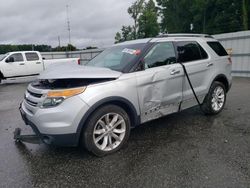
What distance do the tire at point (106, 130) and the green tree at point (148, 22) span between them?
39478 millimetres

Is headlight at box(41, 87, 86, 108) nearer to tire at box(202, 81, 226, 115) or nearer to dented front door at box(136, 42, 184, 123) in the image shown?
dented front door at box(136, 42, 184, 123)

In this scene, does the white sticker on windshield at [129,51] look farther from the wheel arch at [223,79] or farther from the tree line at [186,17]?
the tree line at [186,17]

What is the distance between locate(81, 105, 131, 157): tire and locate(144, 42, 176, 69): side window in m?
0.99

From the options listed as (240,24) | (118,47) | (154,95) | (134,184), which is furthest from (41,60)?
(240,24)

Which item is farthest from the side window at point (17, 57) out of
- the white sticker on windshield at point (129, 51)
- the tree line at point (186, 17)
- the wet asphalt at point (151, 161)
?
the tree line at point (186, 17)

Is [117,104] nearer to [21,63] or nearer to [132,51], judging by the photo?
[132,51]

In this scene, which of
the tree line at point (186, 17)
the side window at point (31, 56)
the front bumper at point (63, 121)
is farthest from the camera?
the tree line at point (186, 17)

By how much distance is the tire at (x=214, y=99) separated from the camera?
16.7 feet

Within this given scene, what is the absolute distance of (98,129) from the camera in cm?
351

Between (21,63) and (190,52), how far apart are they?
40.8 feet

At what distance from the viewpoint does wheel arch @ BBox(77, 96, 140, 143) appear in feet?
10.6

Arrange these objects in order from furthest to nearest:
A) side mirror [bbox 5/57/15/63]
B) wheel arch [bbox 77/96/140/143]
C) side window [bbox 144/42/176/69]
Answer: side mirror [bbox 5/57/15/63] < side window [bbox 144/42/176/69] < wheel arch [bbox 77/96/140/143]

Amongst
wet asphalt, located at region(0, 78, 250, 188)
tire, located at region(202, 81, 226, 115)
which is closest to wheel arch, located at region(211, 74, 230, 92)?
tire, located at region(202, 81, 226, 115)

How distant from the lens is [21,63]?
1441 centimetres
